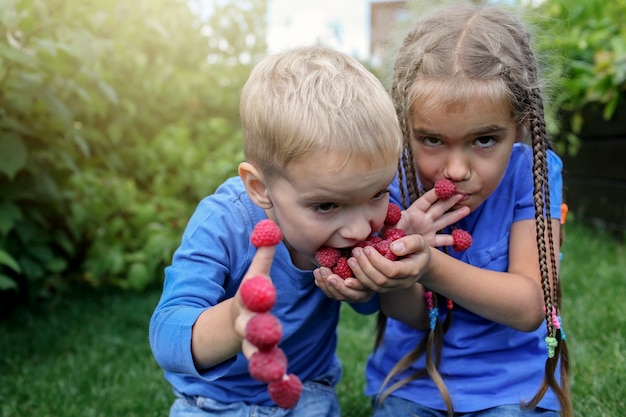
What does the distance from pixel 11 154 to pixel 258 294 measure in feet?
6.60

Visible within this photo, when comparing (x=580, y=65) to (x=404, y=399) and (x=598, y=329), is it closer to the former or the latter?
(x=598, y=329)

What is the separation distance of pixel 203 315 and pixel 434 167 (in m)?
0.75

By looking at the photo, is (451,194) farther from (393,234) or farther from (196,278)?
(196,278)

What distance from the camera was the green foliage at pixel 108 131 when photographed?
112 inches

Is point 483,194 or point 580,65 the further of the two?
point 580,65

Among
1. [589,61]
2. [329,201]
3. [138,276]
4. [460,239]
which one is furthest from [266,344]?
[589,61]

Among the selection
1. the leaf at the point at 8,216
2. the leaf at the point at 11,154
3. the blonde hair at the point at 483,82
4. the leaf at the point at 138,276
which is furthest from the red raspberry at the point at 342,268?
the leaf at the point at 138,276

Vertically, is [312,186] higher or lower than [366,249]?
higher

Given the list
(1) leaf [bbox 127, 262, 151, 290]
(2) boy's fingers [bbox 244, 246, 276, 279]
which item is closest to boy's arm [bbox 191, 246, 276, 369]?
(2) boy's fingers [bbox 244, 246, 276, 279]

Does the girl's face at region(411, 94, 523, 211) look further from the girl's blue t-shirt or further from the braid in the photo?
the girl's blue t-shirt

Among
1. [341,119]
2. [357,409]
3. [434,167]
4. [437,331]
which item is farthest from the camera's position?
[357,409]

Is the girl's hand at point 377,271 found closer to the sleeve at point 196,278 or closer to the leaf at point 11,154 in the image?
the sleeve at point 196,278

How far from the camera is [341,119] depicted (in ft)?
4.72

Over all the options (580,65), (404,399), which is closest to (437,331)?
(404,399)
